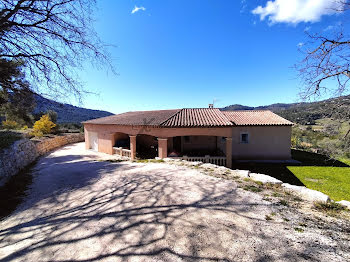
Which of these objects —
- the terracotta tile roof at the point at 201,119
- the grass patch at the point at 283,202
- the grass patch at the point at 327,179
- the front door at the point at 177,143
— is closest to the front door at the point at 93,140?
the terracotta tile roof at the point at 201,119

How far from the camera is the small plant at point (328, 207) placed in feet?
11.5

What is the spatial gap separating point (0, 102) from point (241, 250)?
1256 centimetres

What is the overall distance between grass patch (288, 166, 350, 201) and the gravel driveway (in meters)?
6.57

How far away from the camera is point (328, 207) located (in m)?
3.58

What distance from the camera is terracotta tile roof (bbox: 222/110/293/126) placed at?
13569 millimetres

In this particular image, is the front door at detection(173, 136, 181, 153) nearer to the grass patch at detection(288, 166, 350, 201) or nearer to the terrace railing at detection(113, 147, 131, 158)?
the terrace railing at detection(113, 147, 131, 158)

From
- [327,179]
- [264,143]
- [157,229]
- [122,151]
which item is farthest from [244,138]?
[157,229]

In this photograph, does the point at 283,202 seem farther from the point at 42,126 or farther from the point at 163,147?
the point at 42,126

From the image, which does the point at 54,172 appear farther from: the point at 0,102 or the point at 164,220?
the point at 164,220

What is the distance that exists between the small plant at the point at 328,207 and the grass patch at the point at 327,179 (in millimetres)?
4543

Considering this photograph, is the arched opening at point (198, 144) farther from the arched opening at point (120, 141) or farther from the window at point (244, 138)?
the arched opening at point (120, 141)

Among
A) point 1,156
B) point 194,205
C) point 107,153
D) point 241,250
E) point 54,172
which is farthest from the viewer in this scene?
point 107,153

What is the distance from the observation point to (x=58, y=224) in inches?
130

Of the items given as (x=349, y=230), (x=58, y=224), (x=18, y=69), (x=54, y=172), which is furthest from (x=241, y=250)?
(x=54, y=172)
